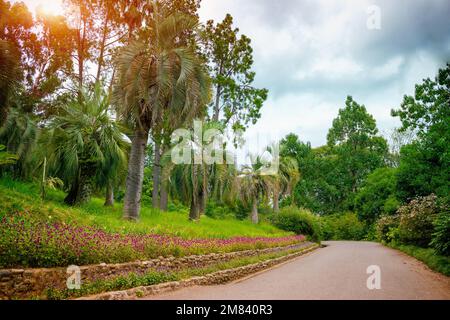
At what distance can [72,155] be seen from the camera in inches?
607

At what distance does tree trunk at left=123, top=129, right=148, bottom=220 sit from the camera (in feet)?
52.7

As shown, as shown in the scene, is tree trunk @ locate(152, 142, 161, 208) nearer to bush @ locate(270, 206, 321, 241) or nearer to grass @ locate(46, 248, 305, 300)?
bush @ locate(270, 206, 321, 241)

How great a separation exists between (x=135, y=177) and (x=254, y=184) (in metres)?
18.8

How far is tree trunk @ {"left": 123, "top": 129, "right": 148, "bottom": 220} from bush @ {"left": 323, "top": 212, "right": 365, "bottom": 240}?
140ft

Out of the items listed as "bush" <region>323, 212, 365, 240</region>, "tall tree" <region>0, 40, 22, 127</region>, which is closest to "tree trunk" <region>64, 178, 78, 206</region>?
"tall tree" <region>0, 40, 22, 127</region>

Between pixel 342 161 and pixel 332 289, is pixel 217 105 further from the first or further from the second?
pixel 342 161

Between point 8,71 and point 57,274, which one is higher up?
point 8,71

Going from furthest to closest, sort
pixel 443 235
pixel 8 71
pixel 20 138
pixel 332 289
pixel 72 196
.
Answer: pixel 20 138 < pixel 72 196 < pixel 443 235 < pixel 8 71 < pixel 332 289

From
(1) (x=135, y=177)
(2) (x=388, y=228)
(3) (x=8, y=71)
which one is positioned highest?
(3) (x=8, y=71)

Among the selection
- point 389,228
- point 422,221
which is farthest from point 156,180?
point 389,228

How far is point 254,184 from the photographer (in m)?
34.2


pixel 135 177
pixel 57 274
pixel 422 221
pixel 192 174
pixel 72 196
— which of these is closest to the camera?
pixel 57 274

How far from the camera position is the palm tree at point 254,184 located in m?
33.7
